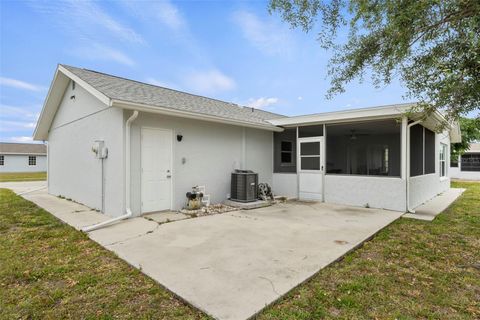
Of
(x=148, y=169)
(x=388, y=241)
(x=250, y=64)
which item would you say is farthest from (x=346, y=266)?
(x=250, y=64)

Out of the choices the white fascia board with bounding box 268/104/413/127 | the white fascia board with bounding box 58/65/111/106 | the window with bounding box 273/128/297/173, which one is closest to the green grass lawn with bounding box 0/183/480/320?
the white fascia board with bounding box 58/65/111/106

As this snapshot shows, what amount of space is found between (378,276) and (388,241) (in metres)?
1.65

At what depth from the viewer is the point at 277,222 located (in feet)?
19.1

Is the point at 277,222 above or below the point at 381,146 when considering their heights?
below

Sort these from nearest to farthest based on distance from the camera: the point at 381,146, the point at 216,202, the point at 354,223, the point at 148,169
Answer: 1. the point at 354,223
2. the point at 148,169
3. the point at 216,202
4. the point at 381,146

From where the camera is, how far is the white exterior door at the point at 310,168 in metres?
8.62

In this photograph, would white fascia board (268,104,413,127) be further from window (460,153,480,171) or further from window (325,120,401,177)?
window (460,153,480,171)

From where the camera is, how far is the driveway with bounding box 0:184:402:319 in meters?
2.73

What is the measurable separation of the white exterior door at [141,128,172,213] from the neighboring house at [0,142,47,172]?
115 feet

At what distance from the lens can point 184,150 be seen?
7.24 metres

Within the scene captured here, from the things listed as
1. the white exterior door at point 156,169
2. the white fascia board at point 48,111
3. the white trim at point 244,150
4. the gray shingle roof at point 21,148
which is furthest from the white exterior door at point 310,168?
the gray shingle roof at point 21,148

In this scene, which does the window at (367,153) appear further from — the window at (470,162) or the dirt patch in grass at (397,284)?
the window at (470,162)

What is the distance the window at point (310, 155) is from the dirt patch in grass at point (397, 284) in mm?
4087

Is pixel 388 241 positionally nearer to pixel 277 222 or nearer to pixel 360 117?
pixel 277 222
